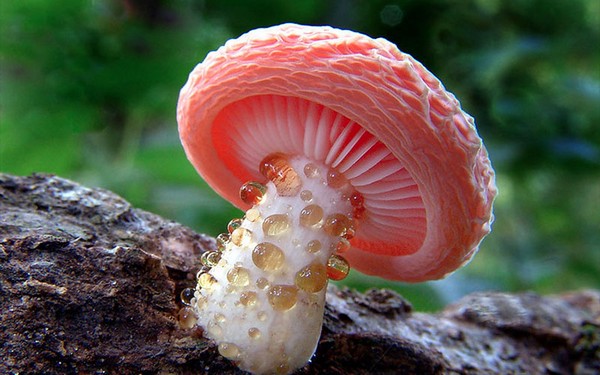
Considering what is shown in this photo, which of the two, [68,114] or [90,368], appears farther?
[68,114]

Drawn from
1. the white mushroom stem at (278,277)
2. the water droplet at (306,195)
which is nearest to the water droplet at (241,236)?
the white mushroom stem at (278,277)

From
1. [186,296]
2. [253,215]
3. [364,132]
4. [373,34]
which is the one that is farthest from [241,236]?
[373,34]

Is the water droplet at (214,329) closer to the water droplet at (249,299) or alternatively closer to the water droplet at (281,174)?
the water droplet at (249,299)

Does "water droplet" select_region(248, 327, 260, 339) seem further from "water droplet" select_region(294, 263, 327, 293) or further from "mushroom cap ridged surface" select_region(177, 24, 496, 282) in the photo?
"mushroom cap ridged surface" select_region(177, 24, 496, 282)

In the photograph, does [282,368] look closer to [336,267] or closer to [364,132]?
[336,267]

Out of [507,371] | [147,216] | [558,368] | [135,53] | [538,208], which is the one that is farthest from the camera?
[538,208]

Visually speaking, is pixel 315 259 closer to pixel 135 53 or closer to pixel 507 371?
pixel 507 371

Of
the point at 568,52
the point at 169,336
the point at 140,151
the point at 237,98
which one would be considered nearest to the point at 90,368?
the point at 169,336
